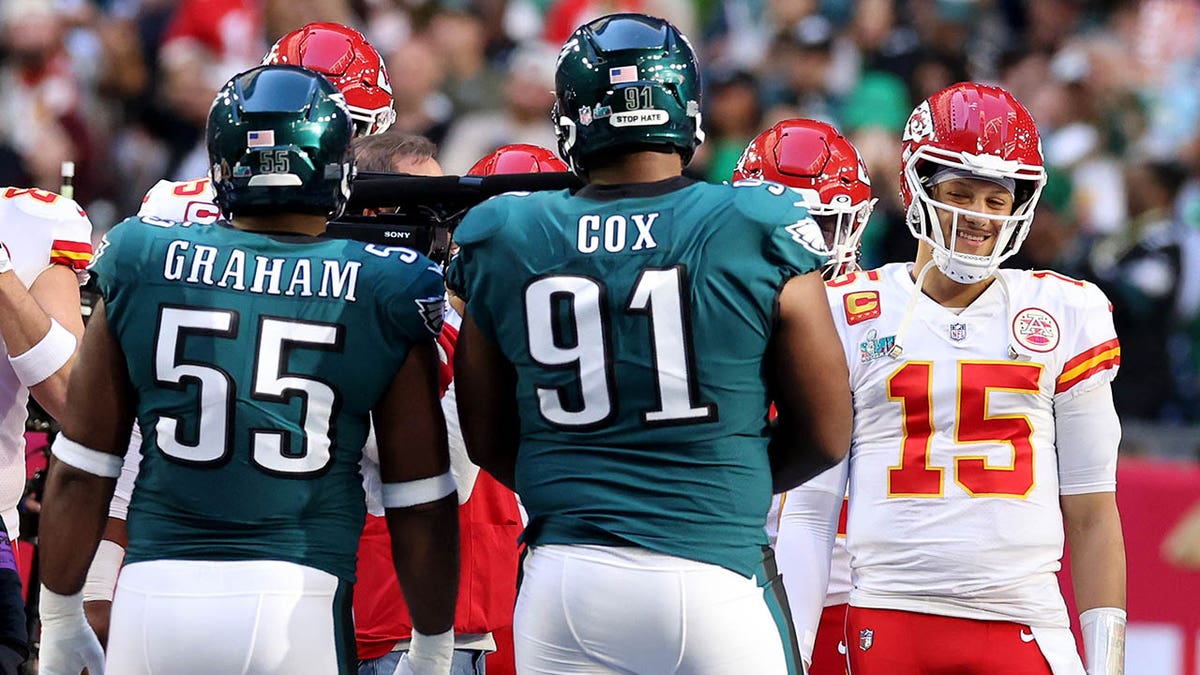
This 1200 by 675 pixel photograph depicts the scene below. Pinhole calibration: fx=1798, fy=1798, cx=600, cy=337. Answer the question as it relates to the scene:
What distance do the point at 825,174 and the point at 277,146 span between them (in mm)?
1975

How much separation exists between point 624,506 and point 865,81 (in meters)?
6.69

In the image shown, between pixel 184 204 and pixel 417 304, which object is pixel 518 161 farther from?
pixel 417 304

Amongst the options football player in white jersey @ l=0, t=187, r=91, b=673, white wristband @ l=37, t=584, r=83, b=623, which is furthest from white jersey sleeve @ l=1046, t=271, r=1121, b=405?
football player in white jersey @ l=0, t=187, r=91, b=673

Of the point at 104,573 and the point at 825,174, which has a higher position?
the point at 825,174

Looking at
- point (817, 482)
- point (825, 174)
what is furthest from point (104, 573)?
point (825, 174)

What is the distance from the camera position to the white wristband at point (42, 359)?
3.97m

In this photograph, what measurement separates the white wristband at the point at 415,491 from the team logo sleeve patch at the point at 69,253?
1.43 m

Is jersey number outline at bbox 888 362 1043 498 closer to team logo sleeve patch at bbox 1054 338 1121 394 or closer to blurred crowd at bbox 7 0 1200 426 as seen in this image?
A: team logo sleeve patch at bbox 1054 338 1121 394

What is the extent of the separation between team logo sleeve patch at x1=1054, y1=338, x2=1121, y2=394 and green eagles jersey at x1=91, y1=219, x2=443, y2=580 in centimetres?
144

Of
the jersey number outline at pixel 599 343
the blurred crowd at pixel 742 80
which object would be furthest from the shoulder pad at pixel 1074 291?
the blurred crowd at pixel 742 80

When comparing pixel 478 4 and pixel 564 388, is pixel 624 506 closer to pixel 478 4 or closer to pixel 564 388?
pixel 564 388

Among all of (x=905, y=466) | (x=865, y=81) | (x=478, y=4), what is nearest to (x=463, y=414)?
(x=905, y=466)

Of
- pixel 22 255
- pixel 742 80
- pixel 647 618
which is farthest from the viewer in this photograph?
pixel 742 80

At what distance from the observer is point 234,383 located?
10.2 ft
